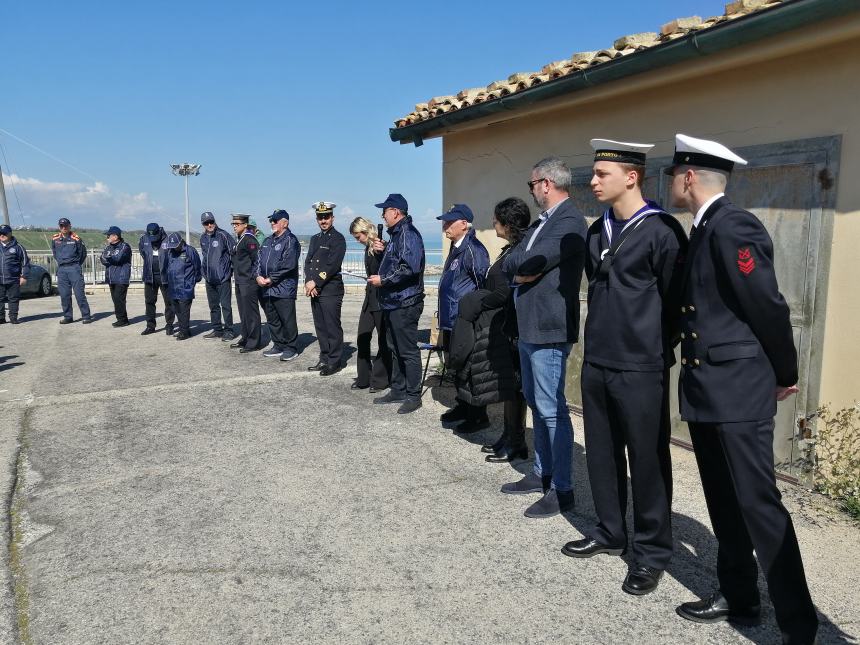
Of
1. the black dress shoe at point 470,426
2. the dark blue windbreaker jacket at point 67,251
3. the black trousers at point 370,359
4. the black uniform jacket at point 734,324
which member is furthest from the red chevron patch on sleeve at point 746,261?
the dark blue windbreaker jacket at point 67,251

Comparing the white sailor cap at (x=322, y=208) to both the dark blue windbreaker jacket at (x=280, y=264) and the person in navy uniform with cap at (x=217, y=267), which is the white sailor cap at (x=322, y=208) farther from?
the person in navy uniform with cap at (x=217, y=267)

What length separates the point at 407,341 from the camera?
6.02 meters

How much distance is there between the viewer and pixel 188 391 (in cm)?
680

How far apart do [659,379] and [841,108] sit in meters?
2.27

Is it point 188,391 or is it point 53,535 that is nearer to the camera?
point 53,535

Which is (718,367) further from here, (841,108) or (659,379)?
(841,108)

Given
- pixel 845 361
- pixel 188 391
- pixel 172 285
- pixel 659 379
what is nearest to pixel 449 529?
pixel 659 379

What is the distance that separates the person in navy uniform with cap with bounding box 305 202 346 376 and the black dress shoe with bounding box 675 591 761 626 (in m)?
5.16

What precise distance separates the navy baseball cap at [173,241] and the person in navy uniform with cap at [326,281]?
3.59 metres

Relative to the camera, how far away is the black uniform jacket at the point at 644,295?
2.86 metres

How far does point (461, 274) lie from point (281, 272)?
3.54 metres

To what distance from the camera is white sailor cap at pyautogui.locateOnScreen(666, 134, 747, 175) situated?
2.56 meters

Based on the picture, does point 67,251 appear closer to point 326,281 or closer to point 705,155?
point 326,281

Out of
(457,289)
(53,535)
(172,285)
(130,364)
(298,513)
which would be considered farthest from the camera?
(172,285)
